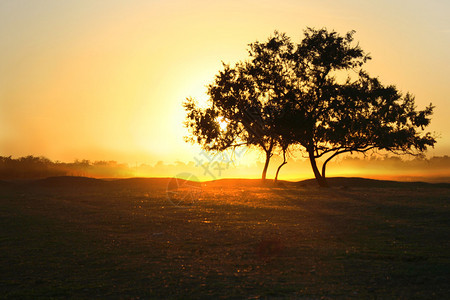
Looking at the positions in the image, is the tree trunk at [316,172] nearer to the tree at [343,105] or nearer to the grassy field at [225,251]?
the tree at [343,105]

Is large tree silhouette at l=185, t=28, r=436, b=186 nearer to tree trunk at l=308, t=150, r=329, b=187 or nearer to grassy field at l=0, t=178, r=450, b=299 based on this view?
tree trunk at l=308, t=150, r=329, b=187

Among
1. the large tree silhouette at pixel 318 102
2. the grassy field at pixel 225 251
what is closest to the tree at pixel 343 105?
the large tree silhouette at pixel 318 102

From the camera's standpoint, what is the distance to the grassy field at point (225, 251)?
29.7 feet

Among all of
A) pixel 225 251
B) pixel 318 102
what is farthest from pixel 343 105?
pixel 225 251

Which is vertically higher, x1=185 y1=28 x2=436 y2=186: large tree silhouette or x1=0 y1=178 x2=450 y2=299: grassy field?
x1=185 y1=28 x2=436 y2=186: large tree silhouette

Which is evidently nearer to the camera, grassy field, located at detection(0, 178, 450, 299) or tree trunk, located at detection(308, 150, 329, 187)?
grassy field, located at detection(0, 178, 450, 299)

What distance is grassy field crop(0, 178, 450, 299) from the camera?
29.7 ft

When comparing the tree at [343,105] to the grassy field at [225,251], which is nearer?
the grassy field at [225,251]

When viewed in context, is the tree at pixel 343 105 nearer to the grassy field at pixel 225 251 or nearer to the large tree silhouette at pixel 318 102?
the large tree silhouette at pixel 318 102

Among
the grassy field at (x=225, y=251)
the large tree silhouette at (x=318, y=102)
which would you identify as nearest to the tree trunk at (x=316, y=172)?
the large tree silhouette at (x=318, y=102)

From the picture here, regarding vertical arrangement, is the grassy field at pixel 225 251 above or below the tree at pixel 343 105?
below

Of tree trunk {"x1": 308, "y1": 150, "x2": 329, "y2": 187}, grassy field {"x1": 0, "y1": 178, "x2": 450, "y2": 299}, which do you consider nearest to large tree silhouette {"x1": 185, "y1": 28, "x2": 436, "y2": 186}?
tree trunk {"x1": 308, "y1": 150, "x2": 329, "y2": 187}

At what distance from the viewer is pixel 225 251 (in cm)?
1238

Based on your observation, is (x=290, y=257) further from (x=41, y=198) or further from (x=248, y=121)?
(x=248, y=121)
